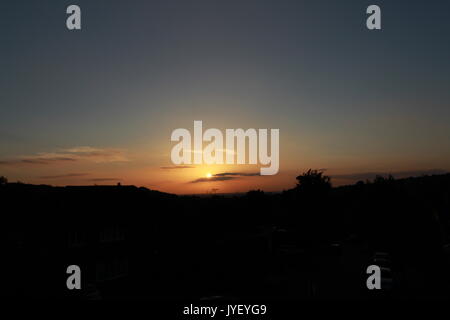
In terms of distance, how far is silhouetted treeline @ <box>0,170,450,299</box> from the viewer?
978 inches

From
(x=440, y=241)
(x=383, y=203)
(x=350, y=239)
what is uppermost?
(x=383, y=203)

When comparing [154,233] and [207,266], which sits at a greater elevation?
[154,233]

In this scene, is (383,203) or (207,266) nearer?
(207,266)

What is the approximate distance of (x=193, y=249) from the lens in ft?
106

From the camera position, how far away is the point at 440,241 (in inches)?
1359

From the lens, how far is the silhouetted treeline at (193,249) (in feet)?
81.5

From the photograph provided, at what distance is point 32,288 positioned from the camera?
2423 centimetres

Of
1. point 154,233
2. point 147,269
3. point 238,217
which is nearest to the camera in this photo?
point 147,269
